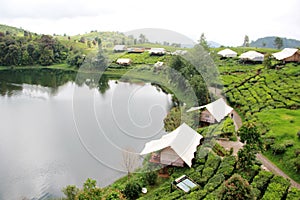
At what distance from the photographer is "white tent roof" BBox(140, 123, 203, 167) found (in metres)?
17.2

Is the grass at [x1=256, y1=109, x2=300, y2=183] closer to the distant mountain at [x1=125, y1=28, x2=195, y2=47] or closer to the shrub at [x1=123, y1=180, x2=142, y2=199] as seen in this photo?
the shrub at [x1=123, y1=180, x2=142, y2=199]

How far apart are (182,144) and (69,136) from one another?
37.2 ft

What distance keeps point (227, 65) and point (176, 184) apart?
37121mm

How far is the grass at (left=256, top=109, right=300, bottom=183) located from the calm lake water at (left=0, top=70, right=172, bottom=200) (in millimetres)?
9356

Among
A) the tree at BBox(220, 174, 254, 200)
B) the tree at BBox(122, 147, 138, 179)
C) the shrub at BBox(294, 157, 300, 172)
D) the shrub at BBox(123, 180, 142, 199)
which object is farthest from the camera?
the tree at BBox(122, 147, 138, 179)

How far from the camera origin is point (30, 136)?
2381 centimetres

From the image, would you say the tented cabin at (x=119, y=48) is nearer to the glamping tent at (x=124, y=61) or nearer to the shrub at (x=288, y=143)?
the glamping tent at (x=124, y=61)

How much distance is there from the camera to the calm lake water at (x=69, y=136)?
18.1 meters

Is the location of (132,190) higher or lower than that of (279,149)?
lower

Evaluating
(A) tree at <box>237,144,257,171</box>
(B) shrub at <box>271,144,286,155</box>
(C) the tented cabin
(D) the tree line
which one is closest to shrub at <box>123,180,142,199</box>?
(A) tree at <box>237,144,257,171</box>

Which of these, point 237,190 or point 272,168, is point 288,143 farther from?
point 237,190

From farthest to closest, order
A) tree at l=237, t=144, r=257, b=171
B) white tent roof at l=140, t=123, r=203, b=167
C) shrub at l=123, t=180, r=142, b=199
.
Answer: white tent roof at l=140, t=123, r=203, b=167
tree at l=237, t=144, r=257, b=171
shrub at l=123, t=180, r=142, b=199

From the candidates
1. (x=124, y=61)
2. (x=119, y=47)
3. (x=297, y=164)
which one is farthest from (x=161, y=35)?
(x=124, y=61)

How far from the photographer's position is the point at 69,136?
24.0 m
